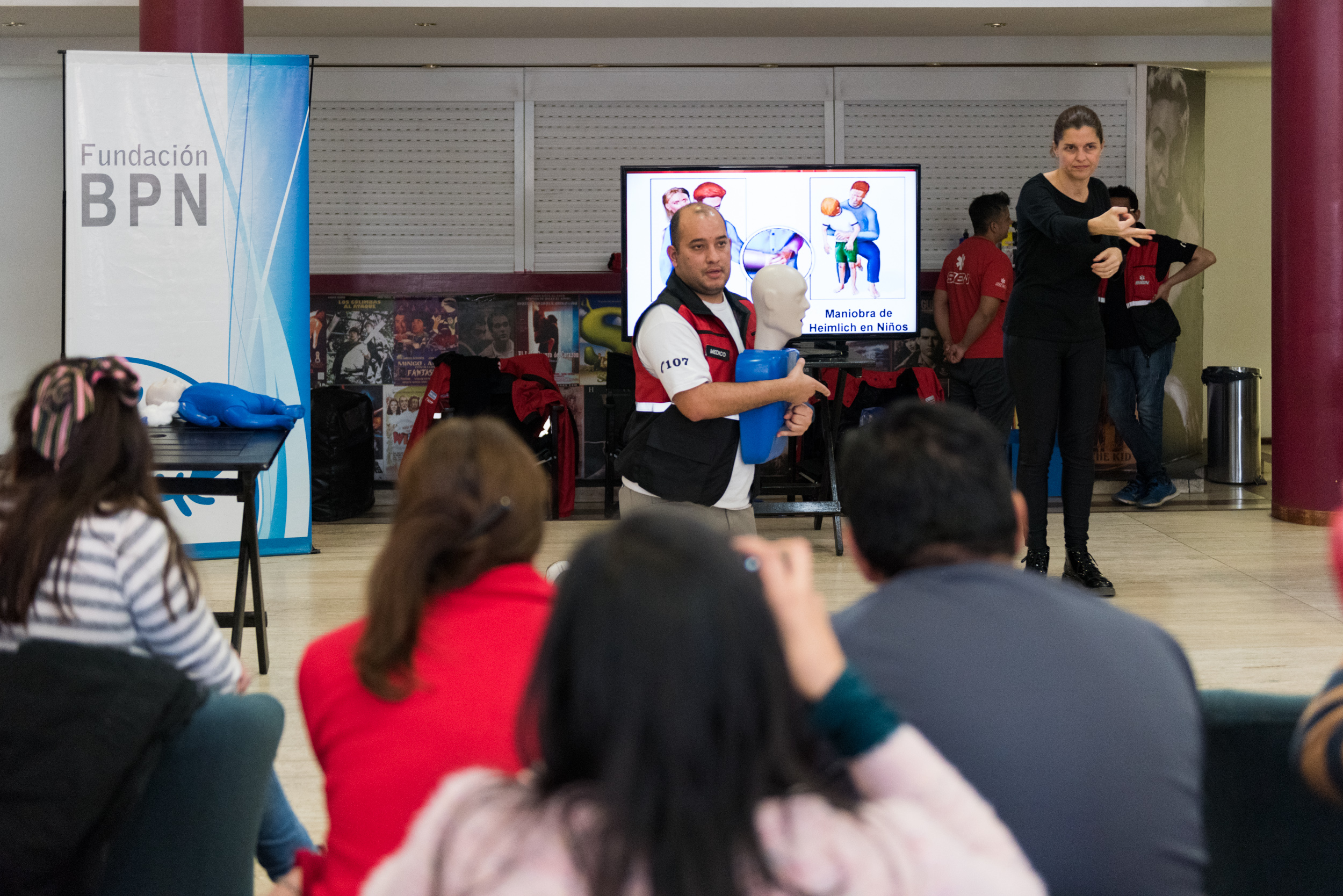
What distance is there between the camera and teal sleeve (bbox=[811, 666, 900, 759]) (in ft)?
3.12

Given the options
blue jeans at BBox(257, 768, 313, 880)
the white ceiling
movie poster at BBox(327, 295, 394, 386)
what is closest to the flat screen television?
the white ceiling

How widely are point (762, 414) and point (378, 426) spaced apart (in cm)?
458

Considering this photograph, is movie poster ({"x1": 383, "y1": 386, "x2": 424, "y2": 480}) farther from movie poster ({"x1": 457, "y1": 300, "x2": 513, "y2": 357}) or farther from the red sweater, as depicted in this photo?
the red sweater

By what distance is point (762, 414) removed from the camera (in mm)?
3219

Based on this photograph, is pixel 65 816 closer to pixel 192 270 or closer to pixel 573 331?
pixel 192 270

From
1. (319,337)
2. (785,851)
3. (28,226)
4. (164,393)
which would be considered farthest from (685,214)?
(28,226)

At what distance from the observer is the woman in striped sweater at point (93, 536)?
1649 millimetres

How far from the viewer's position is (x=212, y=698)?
152 cm

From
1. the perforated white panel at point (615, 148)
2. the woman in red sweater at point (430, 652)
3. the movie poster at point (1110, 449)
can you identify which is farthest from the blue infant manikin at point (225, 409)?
the movie poster at point (1110, 449)

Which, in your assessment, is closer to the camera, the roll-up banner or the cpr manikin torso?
the cpr manikin torso

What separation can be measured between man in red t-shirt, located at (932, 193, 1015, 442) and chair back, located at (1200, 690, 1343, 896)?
16.5 ft

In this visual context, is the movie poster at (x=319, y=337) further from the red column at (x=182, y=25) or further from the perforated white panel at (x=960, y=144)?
the perforated white panel at (x=960, y=144)

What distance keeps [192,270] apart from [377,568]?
427 centimetres

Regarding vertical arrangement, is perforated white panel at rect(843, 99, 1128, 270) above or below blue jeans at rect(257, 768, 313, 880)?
above
